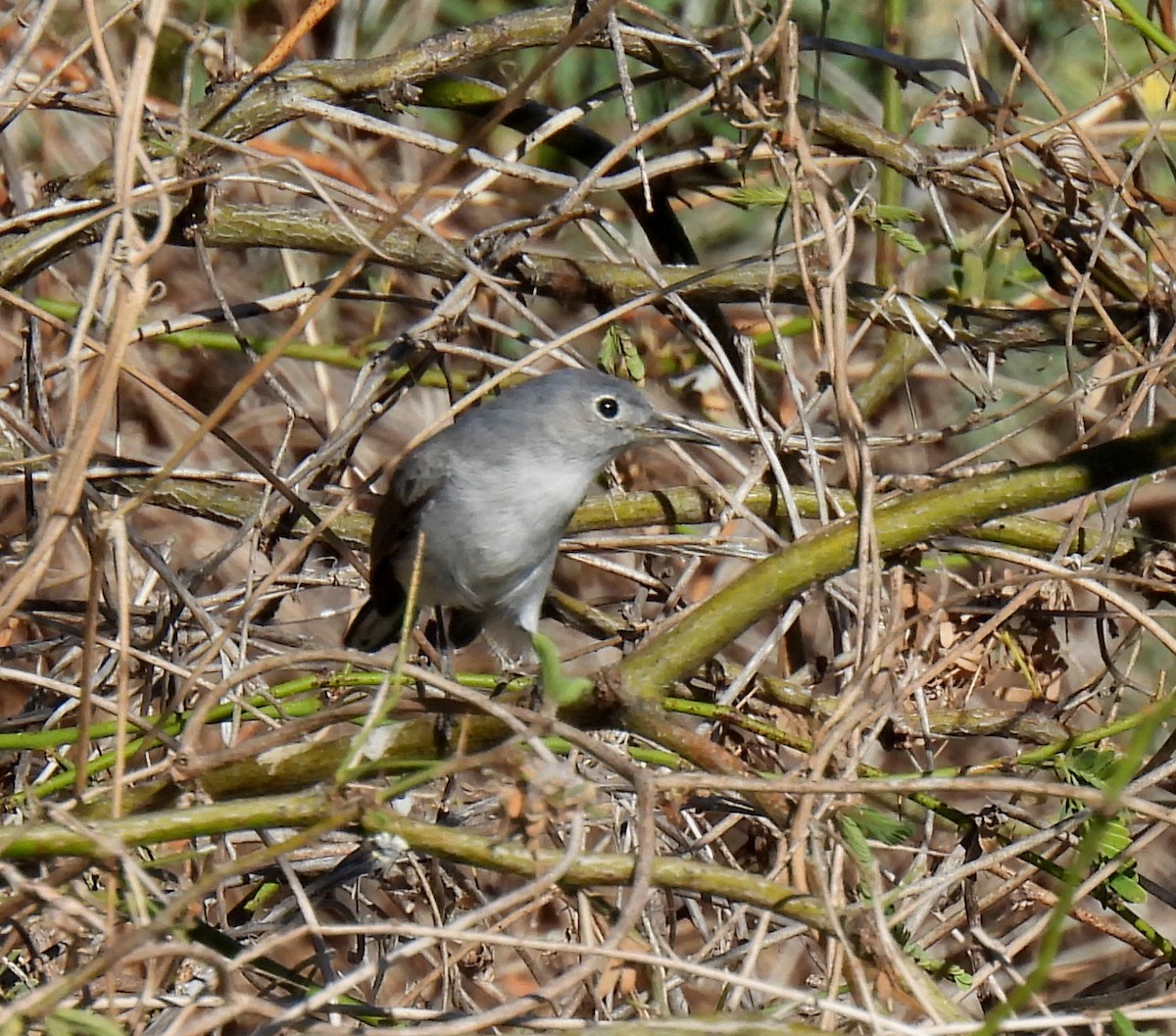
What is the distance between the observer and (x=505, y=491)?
4.00m

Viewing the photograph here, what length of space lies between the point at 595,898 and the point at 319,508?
1.60m

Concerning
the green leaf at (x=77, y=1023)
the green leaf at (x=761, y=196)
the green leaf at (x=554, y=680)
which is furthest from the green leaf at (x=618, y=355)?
the green leaf at (x=77, y=1023)

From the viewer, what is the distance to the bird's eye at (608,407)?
12.4 feet

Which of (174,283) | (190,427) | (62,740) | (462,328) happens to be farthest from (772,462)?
Result: (174,283)

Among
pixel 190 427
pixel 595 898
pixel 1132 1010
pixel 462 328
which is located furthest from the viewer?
pixel 190 427

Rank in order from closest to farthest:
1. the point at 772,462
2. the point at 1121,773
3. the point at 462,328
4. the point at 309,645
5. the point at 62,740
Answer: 1. the point at 1121,773
2. the point at 62,740
3. the point at 772,462
4. the point at 309,645
5. the point at 462,328

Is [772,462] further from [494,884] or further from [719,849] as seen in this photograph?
[494,884]

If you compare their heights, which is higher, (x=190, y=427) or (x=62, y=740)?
(x=62, y=740)

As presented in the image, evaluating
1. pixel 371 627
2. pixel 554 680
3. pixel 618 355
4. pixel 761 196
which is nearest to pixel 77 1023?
pixel 554 680

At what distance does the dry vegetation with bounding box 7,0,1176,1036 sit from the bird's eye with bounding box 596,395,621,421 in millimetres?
221

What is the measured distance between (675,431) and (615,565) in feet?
1.34

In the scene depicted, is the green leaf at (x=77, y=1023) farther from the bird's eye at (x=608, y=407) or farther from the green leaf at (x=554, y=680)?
the bird's eye at (x=608, y=407)

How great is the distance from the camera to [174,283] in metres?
5.83

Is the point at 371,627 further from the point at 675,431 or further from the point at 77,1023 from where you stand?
the point at 77,1023
